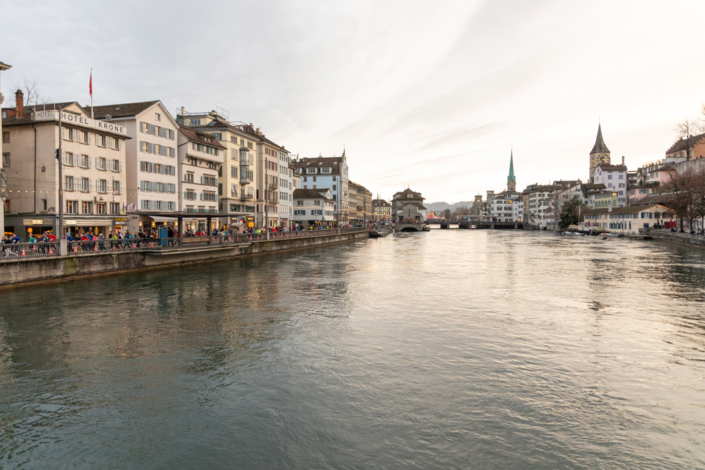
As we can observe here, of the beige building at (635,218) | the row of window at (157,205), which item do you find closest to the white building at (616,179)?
the beige building at (635,218)

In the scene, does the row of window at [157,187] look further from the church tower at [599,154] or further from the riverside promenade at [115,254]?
the church tower at [599,154]

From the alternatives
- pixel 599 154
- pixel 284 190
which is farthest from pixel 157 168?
pixel 599 154

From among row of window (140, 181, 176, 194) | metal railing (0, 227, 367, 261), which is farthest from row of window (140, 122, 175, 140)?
metal railing (0, 227, 367, 261)

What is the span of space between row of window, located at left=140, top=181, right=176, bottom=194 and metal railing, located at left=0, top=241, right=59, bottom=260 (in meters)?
24.8

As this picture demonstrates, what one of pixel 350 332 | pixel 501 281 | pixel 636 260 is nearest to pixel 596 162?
pixel 636 260

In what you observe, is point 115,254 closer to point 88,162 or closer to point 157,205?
point 88,162

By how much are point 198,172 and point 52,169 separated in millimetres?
21428

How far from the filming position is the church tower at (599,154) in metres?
177

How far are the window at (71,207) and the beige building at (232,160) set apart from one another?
26.2 meters

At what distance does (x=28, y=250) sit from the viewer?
2644 centimetres

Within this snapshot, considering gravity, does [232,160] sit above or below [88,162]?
above

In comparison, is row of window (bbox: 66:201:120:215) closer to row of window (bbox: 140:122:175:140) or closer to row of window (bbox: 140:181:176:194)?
row of window (bbox: 140:181:176:194)

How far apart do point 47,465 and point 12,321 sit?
1269cm

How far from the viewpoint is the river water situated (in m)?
8.11
